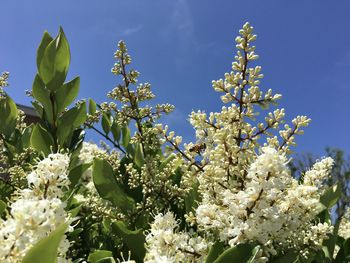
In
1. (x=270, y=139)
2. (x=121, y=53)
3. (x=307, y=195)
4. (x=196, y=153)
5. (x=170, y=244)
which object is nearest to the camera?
(x=170, y=244)

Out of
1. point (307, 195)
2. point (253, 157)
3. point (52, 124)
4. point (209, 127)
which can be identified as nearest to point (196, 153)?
point (209, 127)

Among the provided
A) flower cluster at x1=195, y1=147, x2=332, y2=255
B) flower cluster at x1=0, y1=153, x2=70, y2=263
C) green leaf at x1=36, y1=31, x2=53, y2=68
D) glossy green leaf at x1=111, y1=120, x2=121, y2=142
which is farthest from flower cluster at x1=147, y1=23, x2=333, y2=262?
glossy green leaf at x1=111, y1=120, x2=121, y2=142

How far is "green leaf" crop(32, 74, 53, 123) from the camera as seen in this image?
2217 millimetres

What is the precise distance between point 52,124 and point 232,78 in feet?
3.16

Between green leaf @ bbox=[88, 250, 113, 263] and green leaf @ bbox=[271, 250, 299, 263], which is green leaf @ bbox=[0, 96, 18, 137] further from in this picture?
green leaf @ bbox=[271, 250, 299, 263]

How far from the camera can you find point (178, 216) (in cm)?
245

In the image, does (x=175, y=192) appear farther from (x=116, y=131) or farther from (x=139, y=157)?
(x=116, y=131)

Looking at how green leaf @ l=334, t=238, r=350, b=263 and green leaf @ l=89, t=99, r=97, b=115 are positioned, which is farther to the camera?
green leaf @ l=89, t=99, r=97, b=115

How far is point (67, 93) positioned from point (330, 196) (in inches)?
54.3

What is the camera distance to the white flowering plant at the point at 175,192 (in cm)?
136

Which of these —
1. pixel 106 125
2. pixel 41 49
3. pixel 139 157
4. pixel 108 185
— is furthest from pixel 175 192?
pixel 106 125

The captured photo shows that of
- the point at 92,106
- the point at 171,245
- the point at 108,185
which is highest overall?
the point at 92,106

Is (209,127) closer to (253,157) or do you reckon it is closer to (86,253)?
(253,157)

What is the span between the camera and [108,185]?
86.2 inches
